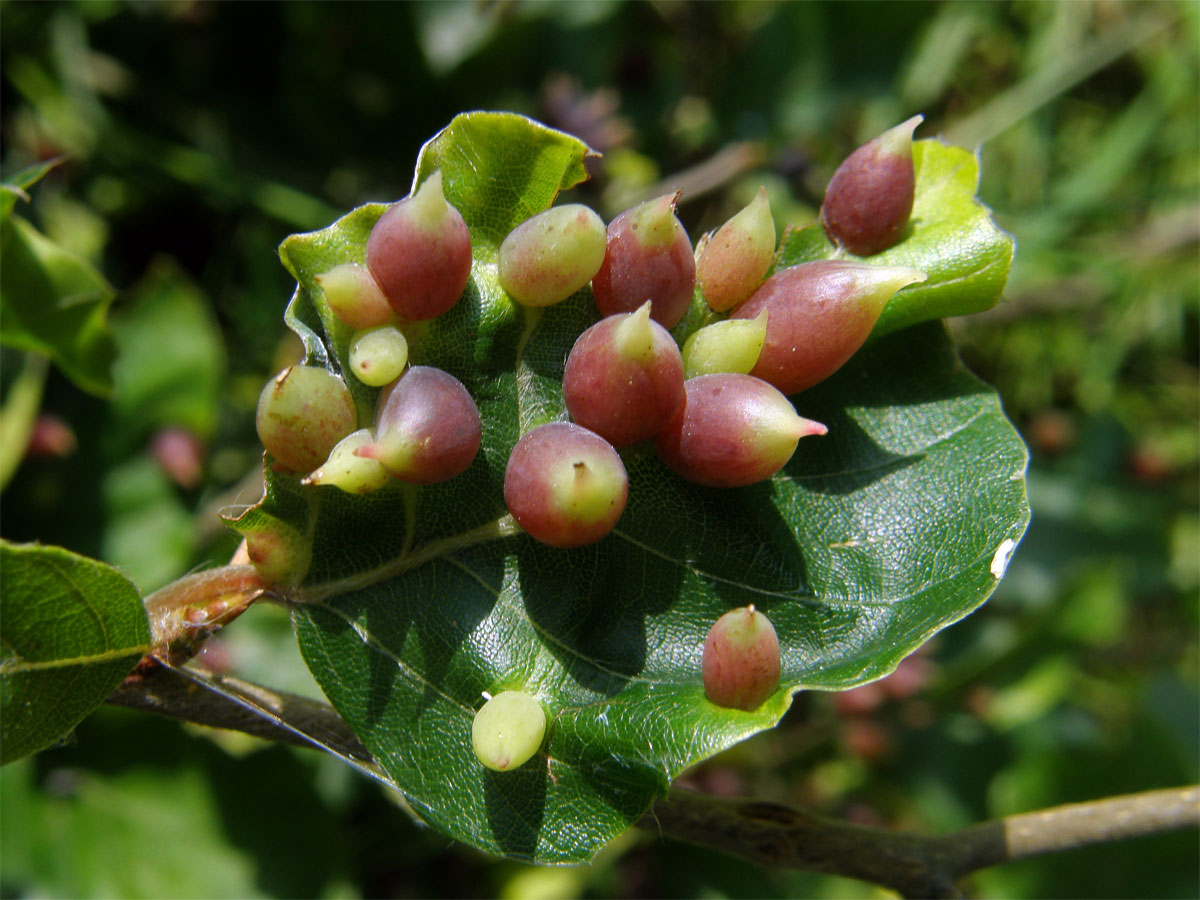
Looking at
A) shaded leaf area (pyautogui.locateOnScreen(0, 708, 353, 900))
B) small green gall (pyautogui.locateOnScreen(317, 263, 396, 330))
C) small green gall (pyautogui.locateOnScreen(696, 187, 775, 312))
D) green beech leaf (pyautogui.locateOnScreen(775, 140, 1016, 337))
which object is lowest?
shaded leaf area (pyautogui.locateOnScreen(0, 708, 353, 900))

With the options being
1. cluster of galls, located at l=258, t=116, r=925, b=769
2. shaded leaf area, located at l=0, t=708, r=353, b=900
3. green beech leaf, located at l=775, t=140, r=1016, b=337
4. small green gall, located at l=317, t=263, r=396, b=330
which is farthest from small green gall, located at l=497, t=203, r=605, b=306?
shaded leaf area, located at l=0, t=708, r=353, b=900

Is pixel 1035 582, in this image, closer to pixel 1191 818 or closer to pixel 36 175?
pixel 1191 818

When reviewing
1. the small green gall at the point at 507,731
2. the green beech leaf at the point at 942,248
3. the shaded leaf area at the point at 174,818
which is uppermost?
the green beech leaf at the point at 942,248

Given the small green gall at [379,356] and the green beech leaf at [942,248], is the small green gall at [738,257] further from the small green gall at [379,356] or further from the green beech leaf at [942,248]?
the small green gall at [379,356]

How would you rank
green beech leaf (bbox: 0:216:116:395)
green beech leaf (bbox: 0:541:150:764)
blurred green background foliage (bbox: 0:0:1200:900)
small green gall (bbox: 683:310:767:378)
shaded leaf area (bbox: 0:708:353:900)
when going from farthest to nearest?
blurred green background foliage (bbox: 0:0:1200:900) < shaded leaf area (bbox: 0:708:353:900) < green beech leaf (bbox: 0:216:116:395) < small green gall (bbox: 683:310:767:378) < green beech leaf (bbox: 0:541:150:764)

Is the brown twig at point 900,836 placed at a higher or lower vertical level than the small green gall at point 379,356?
lower

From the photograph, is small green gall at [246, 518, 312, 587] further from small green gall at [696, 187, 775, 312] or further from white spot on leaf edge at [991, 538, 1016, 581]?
white spot on leaf edge at [991, 538, 1016, 581]

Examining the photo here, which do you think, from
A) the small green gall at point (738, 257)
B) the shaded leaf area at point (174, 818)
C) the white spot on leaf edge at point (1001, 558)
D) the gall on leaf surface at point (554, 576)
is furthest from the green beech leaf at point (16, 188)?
the white spot on leaf edge at point (1001, 558)
